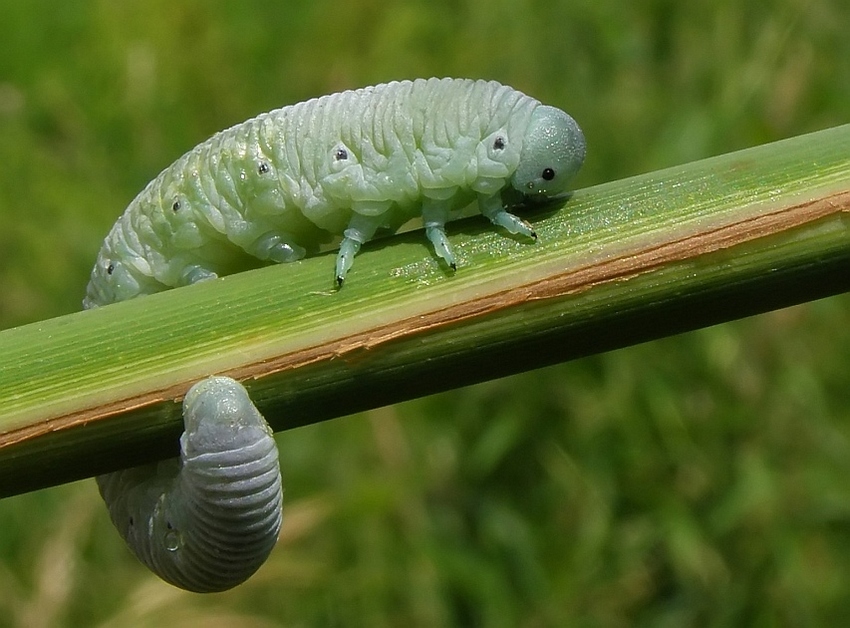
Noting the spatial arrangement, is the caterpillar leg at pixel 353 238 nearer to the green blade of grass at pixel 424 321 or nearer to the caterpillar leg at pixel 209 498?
the green blade of grass at pixel 424 321

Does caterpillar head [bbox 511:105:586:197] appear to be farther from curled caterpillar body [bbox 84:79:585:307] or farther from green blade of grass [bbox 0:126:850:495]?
green blade of grass [bbox 0:126:850:495]

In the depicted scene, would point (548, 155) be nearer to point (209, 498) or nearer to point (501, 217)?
point (501, 217)

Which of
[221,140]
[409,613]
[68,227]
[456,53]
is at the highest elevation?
[221,140]

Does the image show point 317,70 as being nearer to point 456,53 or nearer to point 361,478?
point 456,53

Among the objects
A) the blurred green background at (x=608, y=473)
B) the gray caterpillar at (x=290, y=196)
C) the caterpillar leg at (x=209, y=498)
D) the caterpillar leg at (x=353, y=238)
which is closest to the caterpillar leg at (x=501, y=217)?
the gray caterpillar at (x=290, y=196)

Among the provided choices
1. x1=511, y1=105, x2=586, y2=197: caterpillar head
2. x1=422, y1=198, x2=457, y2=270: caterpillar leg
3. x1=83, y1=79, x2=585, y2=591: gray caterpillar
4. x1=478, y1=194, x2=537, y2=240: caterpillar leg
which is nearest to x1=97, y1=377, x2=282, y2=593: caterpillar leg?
x1=83, y1=79, x2=585, y2=591: gray caterpillar

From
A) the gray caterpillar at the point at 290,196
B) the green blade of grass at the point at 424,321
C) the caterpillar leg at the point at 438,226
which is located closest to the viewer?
the green blade of grass at the point at 424,321

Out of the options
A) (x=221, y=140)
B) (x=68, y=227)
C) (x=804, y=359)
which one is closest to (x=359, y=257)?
(x=221, y=140)
